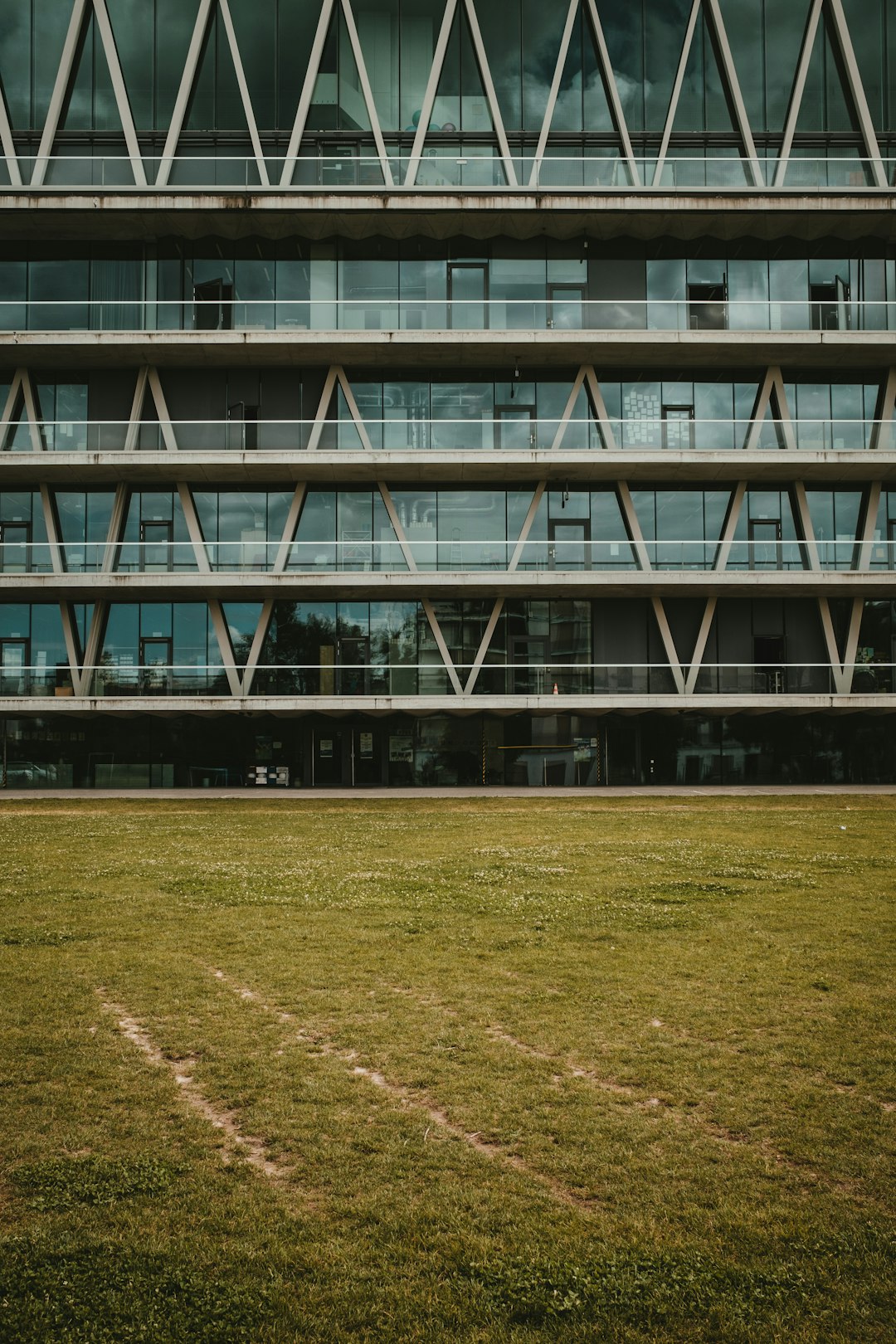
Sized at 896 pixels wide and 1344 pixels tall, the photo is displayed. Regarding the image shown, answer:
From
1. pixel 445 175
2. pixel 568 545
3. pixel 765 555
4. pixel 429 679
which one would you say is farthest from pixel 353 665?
pixel 445 175

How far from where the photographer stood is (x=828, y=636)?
3228 cm

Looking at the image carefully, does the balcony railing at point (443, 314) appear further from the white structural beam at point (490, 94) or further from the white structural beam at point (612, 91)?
the white structural beam at point (612, 91)

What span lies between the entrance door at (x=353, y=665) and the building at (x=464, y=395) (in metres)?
0.14

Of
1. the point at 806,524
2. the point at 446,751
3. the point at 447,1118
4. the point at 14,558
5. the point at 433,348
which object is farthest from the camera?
the point at 446,751

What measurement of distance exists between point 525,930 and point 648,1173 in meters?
5.44

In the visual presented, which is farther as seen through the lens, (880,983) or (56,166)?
(56,166)

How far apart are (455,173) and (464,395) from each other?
667 cm

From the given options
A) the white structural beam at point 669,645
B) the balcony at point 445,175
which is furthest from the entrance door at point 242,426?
the white structural beam at point 669,645

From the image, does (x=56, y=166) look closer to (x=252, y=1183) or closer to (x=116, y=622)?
(x=116, y=622)

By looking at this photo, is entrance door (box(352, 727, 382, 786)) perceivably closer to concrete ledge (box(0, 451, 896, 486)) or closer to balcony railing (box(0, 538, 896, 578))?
balcony railing (box(0, 538, 896, 578))

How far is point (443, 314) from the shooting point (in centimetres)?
3222

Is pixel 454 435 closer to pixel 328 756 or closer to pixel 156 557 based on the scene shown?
pixel 156 557

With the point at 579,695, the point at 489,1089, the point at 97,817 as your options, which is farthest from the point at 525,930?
the point at 579,695

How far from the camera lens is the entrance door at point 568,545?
106 ft
